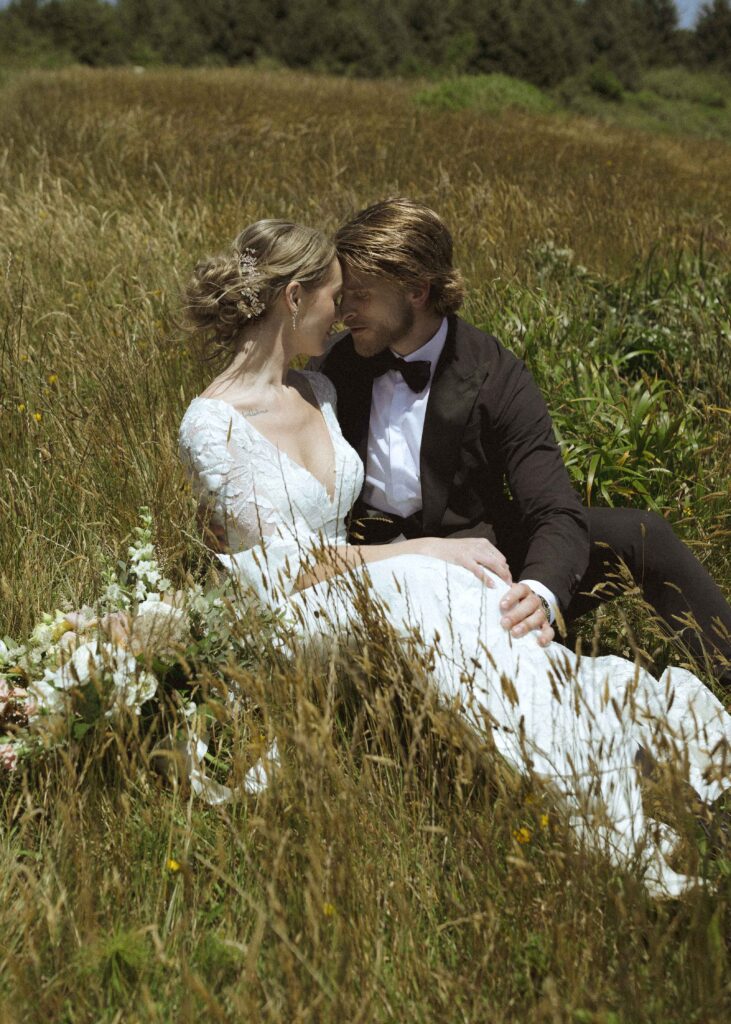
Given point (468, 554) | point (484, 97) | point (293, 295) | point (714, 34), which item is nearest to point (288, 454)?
point (293, 295)

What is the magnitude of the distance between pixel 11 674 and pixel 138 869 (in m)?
0.64

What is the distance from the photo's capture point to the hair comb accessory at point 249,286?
9.25ft

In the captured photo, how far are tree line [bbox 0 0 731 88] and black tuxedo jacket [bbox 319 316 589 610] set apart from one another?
92.7 feet

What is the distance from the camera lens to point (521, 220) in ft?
17.8

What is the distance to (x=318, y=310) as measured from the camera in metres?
2.88

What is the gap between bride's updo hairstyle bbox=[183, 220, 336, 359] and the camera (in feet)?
9.24

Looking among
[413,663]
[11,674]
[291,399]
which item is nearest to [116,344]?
[291,399]

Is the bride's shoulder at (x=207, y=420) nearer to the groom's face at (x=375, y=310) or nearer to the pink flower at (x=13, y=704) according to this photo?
the groom's face at (x=375, y=310)

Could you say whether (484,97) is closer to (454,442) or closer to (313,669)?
(454,442)

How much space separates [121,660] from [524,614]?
1.00 metres

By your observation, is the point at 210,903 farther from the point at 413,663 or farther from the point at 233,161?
the point at 233,161

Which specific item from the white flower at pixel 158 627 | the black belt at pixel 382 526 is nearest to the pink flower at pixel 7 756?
the white flower at pixel 158 627

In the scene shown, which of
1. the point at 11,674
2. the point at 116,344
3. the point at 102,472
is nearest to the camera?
the point at 11,674

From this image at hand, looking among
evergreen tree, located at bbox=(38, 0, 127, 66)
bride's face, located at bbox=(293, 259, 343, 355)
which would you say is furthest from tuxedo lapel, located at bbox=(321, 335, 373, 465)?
evergreen tree, located at bbox=(38, 0, 127, 66)
